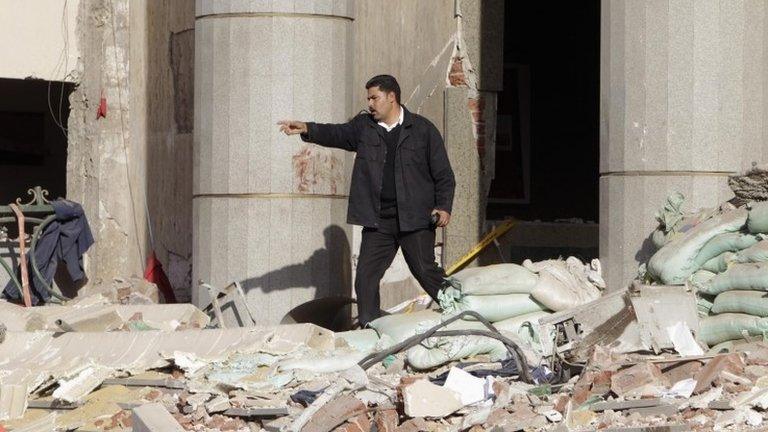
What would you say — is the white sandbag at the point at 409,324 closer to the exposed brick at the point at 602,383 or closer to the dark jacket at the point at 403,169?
the dark jacket at the point at 403,169

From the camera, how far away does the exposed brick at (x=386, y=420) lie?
7.07m

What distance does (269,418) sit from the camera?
7449 mm

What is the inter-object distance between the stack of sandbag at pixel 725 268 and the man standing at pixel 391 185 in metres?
1.33

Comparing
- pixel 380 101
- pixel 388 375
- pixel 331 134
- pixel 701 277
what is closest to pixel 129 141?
pixel 331 134

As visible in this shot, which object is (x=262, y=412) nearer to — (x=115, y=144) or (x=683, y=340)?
(x=683, y=340)

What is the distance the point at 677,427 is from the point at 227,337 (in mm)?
3355

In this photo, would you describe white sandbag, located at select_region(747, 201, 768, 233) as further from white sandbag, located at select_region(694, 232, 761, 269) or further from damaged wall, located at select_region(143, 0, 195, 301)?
damaged wall, located at select_region(143, 0, 195, 301)

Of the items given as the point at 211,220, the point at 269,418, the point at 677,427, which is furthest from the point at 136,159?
the point at 677,427

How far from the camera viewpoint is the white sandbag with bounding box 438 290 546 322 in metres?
9.07

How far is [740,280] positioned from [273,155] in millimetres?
3634

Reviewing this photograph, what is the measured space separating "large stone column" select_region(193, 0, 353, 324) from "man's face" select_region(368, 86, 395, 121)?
1.44 m

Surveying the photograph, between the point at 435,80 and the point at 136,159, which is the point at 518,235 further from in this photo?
the point at 136,159

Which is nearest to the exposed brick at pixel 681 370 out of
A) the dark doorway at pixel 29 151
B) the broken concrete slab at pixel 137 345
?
the broken concrete slab at pixel 137 345

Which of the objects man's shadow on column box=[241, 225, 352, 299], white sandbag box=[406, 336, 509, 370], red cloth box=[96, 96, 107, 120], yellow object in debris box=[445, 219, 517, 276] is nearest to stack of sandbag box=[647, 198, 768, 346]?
white sandbag box=[406, 336, 509, 370]
